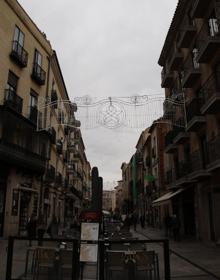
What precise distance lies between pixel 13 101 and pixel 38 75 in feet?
15.6

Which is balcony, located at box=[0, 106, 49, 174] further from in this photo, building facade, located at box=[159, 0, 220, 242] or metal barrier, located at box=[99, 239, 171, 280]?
metal barrier, located at box=[99, 239, 171, 280]

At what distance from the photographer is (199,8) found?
19500mm

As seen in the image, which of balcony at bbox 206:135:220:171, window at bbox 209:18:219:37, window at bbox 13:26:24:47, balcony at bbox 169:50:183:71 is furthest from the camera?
balcony at bbox 169:50:183:71

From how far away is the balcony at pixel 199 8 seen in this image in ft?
62.6

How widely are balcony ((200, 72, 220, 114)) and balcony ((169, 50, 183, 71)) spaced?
5.85 m

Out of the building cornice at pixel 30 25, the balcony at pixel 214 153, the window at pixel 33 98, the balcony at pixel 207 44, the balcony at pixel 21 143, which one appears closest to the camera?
the balcony at pixel 214 153

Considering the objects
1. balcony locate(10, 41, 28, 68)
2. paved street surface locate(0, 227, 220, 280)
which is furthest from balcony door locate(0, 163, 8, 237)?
paved street surface locate(0, 227, 220, 280)

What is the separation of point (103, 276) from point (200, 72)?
16.9 meters

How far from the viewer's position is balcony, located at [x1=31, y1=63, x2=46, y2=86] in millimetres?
24925

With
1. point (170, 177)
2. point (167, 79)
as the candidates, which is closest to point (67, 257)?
point (170, 177)

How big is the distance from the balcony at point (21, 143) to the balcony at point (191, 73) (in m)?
10.8

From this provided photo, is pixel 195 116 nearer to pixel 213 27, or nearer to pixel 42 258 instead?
pixel 213 27

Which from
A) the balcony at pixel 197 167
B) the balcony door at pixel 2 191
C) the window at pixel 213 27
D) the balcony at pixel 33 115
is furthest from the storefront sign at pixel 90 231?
the balcony at pixel 33 115

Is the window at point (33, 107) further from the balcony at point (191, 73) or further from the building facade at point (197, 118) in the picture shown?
the balcony at point (191, 73)
